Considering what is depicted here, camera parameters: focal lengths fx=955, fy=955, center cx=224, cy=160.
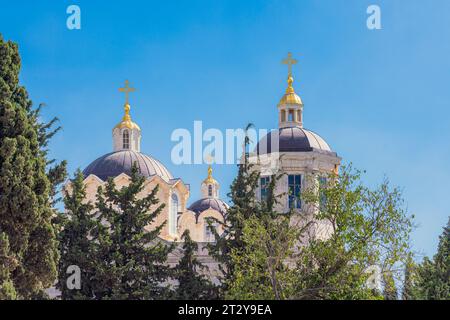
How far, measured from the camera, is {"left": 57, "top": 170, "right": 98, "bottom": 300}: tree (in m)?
28.9

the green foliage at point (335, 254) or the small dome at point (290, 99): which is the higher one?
the small dome at point (290, 99)

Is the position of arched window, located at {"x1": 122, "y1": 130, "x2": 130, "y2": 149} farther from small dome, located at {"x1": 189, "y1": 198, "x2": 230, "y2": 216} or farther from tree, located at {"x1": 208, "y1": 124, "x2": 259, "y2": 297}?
tree, located at {"x1": 208, "y1": 124, "x2": 259, "y2": 297}

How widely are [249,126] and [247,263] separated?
5.65 metres

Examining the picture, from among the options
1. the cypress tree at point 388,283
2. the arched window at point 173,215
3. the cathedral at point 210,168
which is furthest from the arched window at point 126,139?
the cypress tree at point 388,283

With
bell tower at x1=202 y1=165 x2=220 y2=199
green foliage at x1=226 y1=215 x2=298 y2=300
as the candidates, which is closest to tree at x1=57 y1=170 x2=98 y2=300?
green foliage at x1=226 y1=215 x2=298 y2=300

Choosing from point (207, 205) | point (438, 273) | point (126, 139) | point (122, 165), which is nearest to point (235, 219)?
point (438, 273)

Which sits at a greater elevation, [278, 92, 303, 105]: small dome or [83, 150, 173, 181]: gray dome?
[278, 92, 303, 105]: small dome

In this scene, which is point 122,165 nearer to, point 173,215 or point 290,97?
point 173,215

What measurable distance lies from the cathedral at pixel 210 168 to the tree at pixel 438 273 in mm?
3845

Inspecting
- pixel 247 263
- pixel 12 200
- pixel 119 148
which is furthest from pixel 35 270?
pixel 119 148

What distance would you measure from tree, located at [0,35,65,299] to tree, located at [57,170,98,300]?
4.01 metres

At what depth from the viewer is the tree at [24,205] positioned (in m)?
23.1

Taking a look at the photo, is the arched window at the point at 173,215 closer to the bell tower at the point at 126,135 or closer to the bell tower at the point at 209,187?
the bell tower at the point at 126,135
